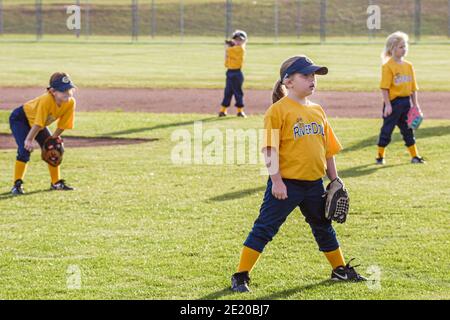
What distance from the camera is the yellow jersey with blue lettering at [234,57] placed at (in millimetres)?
18953

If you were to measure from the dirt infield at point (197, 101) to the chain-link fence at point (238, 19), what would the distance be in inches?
1154

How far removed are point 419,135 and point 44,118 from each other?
755 cm

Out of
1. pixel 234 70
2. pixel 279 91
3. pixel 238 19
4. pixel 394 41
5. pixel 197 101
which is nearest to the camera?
pixel 279 91

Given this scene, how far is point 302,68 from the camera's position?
22.5ft

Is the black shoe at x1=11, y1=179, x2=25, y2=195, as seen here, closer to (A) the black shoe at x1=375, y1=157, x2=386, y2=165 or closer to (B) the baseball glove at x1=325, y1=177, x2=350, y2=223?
(A) the black shoe at x1=375, y1=157, x2=386, y2=165

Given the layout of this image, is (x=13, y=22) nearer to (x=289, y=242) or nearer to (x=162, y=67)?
(x=162, y=67)

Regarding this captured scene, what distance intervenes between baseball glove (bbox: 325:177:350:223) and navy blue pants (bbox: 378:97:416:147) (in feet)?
20.5

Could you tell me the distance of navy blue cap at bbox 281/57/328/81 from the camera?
22.4 ft

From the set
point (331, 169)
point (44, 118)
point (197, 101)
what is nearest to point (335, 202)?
point (331, 169)

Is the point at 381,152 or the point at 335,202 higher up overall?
the point at 335,202

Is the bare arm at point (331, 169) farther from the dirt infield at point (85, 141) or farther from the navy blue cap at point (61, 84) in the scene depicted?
the dirt infield at point (85, 141)

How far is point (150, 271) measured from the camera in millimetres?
7562

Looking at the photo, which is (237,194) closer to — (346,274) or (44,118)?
(44,118)
